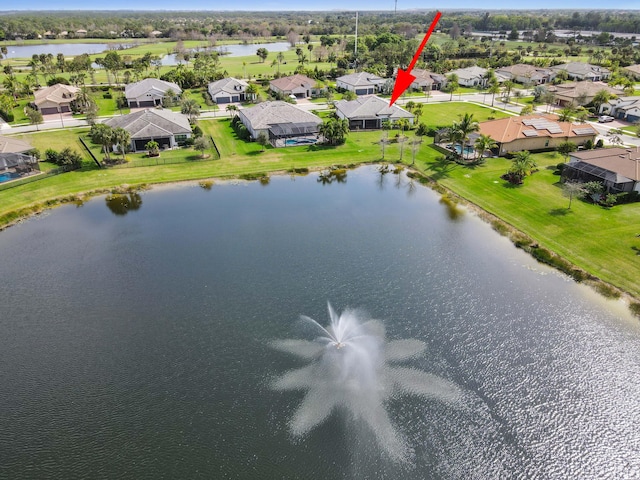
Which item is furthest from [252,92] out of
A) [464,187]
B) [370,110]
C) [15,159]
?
[464,187]

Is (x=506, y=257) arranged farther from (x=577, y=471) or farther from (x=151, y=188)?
(x=151, y=188)

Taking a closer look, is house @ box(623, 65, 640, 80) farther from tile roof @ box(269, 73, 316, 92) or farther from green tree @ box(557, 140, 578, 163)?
tile roof @ box(269, 73, 316, 92)

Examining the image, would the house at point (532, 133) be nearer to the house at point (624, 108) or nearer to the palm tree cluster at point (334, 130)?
the palm tree cluster at point (334, 130)

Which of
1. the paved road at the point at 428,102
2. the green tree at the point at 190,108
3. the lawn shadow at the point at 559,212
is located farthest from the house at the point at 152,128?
the lawn shadow at the point at 559,212

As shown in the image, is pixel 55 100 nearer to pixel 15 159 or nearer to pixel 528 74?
pixel 15 159

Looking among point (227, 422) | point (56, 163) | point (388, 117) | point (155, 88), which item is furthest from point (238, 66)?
point (227, 422)

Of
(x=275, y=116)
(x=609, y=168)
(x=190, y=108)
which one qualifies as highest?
(x=190, y=108)
